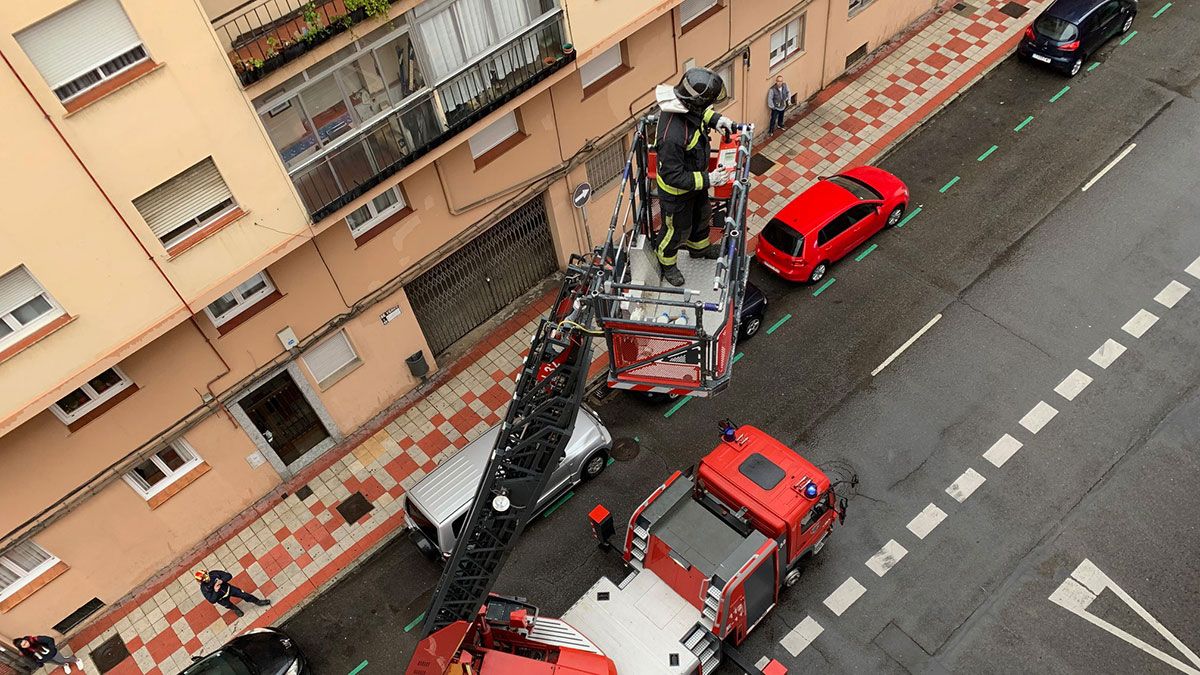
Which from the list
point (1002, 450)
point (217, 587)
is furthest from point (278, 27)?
point (1002, 450)

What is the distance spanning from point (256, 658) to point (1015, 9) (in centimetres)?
2770

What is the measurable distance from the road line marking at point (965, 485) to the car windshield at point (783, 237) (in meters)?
6.23

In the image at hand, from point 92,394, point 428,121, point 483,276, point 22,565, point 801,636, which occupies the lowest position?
point 801,636

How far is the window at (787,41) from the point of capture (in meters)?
23.6

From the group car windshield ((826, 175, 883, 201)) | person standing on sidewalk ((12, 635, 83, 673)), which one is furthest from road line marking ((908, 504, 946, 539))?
person standing on sidewalk ((12, 635, 83, 673))

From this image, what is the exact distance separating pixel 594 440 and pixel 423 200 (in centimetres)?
607

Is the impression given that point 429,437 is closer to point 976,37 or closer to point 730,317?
point 730,317

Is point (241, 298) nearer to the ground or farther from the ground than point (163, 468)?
farther from the ground

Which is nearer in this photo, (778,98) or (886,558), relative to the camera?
(886,558)

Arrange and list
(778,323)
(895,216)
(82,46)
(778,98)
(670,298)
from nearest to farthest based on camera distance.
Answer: (82,46) < (670,298) < (778,323) < (895,216) < (778,98)

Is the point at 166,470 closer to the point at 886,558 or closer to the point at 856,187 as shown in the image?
the point at 886,558

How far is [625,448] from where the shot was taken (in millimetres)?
19109

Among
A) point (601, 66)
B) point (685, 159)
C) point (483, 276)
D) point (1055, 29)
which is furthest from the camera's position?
point (1055, 29)

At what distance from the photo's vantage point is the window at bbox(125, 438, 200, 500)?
669 inches
